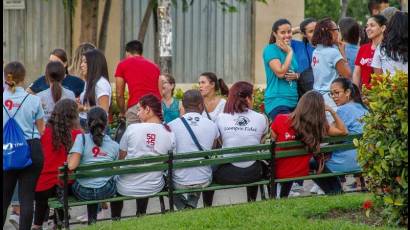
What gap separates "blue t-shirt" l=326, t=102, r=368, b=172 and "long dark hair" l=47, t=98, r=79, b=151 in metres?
2.70

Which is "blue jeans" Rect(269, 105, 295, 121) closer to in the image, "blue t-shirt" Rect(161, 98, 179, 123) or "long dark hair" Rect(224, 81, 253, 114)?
"long dark hair" Rect(224, 81, 253, 114)

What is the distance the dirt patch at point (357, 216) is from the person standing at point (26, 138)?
9.03ft

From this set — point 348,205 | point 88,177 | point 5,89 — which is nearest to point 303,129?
point 348,205

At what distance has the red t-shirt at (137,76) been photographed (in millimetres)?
12898

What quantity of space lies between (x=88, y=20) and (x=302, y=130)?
8336 mm

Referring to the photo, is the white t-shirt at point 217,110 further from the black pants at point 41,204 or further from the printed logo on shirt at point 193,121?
the black pants at point 41,204

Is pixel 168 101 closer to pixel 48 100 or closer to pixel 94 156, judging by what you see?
pixel 48 100

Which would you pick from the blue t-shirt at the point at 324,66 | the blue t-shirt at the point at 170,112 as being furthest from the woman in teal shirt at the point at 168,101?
the blue t-shirt at the point at 324,66

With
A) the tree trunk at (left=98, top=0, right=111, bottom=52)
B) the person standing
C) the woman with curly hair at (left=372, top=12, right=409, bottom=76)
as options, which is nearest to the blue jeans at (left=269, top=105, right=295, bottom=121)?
the woman with curly hair at (left=372, top=12, right=409, bottom=76)

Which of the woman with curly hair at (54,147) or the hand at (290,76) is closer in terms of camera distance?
the woman with curly hair at (54,147)

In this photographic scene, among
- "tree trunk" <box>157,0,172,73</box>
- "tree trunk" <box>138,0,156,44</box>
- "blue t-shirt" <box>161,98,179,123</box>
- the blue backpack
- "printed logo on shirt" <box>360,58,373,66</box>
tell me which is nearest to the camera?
the blue backpack

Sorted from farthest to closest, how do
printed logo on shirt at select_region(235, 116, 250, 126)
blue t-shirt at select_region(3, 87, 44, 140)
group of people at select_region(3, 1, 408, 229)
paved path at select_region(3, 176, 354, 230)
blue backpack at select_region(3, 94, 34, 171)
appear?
1. paved path at select_region(3, 176, 354, 230)
2. printed logo on shirt at select_region(235, 116, 250, 126)
3. group of people at select_region(3, 1, 408, 229)
4. blue t-shirt at select_region(3, 87, 44, 140)
5. blue backpack at select_region(3, 94, 34, 171)

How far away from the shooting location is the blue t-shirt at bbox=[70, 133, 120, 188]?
10.4 meters

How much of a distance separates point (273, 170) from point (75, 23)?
909 centimetres
